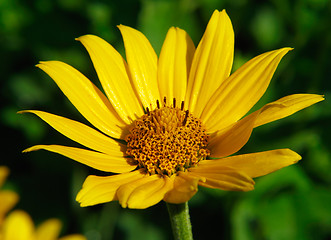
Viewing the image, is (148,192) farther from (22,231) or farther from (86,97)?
(86,97)

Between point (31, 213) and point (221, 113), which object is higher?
point (221, 113)

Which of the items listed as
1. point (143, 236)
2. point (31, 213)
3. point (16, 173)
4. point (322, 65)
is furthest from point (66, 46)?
point (322, 65)

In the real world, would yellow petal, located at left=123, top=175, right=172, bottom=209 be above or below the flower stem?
Answer: above

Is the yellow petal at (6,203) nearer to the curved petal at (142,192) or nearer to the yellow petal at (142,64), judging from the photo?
the curved petal at (142,192)

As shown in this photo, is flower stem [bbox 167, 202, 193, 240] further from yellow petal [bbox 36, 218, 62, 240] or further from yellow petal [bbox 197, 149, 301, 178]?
yellow petal [bbox 36, 218, 62, 240]

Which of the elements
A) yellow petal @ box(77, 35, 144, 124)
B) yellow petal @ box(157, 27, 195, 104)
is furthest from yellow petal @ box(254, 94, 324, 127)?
yellow petal @ box(77, 35, 144, 124)

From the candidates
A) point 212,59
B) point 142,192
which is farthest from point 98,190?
point 212,59

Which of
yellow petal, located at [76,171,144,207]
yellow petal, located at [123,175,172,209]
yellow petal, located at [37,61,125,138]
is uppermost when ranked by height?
yellow petal, located at [37,61,125,138]

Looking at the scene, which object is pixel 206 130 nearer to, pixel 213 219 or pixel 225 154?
pixel 225 154
